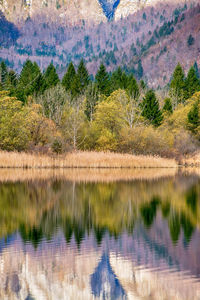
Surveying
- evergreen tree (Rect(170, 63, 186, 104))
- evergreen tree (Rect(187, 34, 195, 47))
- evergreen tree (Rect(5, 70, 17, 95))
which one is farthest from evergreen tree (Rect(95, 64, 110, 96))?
evergreen tree (Rect(187, 34, 195, 47))

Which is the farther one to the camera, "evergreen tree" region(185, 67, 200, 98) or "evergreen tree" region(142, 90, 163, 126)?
"evergreen tree" region(185, 67, 200, 98)

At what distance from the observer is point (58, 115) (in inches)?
2464

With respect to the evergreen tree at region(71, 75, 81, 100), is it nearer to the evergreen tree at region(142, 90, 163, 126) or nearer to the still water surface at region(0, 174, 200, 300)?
the evergreen tree at region(142, 90, 163, 126)

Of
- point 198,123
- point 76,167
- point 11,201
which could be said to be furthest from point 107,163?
point 198,123

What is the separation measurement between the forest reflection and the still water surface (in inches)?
1.7

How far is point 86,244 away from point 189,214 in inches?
320

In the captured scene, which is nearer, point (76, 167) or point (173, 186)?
point (173, 186)

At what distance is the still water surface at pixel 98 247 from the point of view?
35.3 feet

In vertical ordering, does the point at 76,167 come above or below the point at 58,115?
below

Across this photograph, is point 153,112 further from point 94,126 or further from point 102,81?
point 94,126

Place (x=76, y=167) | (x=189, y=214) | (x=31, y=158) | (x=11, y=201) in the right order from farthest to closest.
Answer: (x=76, y=167) → (x=31, y=158) → (x=11, y=201) → (x=189, y=214)

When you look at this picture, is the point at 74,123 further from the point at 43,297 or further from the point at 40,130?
the point at 43,297

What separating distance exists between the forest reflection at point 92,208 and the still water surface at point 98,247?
4 centimetres

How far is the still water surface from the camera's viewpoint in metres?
10.8
